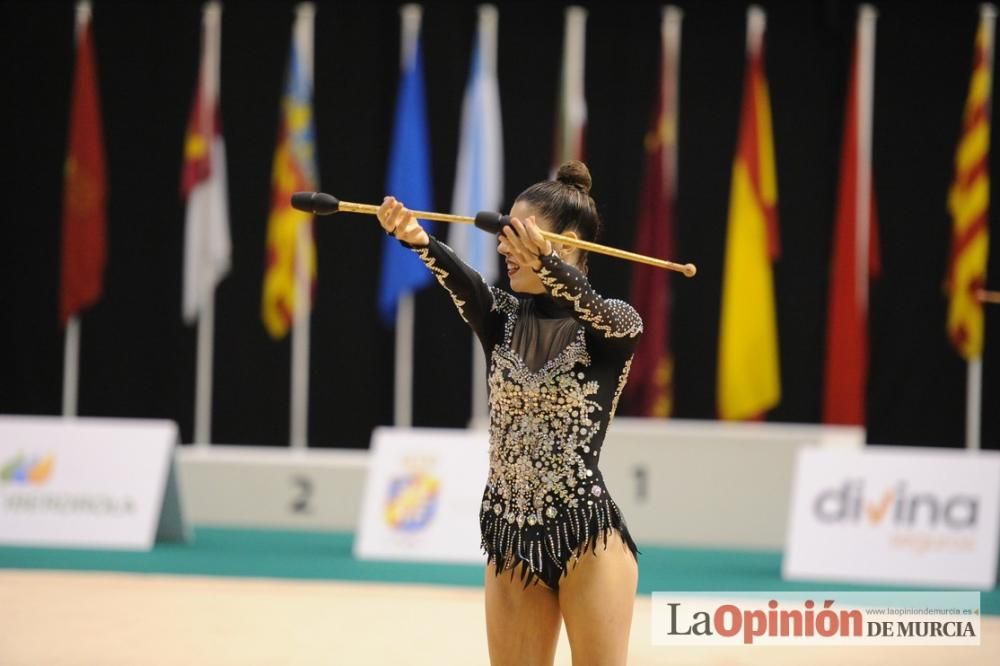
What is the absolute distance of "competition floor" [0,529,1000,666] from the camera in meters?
5.15

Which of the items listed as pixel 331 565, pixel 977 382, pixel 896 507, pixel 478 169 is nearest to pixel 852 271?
pixel 977 382

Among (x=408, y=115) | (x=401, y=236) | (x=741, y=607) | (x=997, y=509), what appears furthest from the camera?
(x=408, y=115)

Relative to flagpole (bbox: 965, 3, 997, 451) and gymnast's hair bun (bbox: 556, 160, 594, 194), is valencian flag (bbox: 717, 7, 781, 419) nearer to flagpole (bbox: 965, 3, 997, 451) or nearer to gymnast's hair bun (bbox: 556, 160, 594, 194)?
flagpole (bbox: 965, 3, 997, 451)

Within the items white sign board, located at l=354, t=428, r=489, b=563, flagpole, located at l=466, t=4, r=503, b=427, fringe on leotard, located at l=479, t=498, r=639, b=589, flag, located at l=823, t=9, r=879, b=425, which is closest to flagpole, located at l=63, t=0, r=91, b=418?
flagpole, located at l=466, t=4, r=503, b=427

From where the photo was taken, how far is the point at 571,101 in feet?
33.6

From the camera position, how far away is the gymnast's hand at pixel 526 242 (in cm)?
291

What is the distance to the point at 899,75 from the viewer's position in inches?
403

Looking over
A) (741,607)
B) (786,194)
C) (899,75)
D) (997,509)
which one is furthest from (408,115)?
(741,607)

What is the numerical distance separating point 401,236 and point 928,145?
8042mm

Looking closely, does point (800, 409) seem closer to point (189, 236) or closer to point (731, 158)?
point (731, 158)

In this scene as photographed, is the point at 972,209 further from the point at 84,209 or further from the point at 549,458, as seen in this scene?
the point at 549,458

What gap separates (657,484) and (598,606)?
5912 mm

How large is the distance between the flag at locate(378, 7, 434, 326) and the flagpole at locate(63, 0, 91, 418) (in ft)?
8.38

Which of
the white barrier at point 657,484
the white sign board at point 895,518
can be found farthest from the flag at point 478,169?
the white sign board at point 895,518
